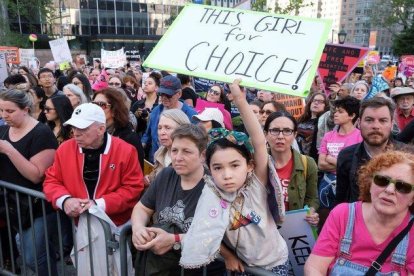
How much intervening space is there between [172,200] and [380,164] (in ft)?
3.90

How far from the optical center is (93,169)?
2980 mm

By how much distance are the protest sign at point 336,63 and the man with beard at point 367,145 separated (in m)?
4.01

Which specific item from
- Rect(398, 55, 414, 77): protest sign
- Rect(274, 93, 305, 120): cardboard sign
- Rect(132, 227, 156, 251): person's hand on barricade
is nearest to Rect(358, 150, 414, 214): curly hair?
Rect(132, 227, 156, 251): person's hand on barricade

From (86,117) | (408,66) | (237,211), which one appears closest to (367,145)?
(237,211)

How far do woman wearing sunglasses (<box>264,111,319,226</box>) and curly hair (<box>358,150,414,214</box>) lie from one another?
860 millimetres

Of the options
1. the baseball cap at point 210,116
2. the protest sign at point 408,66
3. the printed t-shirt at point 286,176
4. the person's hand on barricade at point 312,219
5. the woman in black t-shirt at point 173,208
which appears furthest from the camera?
the protest sign at point 408,66

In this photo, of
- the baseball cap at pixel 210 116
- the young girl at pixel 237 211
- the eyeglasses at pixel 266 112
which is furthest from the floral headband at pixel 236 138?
the eyeglasses at pixel 266 112

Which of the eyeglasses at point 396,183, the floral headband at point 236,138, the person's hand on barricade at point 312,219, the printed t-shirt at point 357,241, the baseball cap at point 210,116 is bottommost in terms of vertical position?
the person's hand on barricade at point 312,219

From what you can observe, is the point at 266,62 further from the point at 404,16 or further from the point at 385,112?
the point at 404,16

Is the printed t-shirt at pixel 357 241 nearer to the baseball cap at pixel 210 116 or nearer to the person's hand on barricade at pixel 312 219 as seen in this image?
the person's hand on barricade at pixel 312 219

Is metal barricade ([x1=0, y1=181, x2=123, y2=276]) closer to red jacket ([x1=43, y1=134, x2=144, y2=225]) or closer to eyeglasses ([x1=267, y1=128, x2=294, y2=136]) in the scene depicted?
red jacket ([x1=43, y1=134, x2=144, y2=225])

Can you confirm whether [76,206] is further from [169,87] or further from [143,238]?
[169,87]

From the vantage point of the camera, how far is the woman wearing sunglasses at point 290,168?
303 centimetres

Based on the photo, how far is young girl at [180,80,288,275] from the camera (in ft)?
6.53
